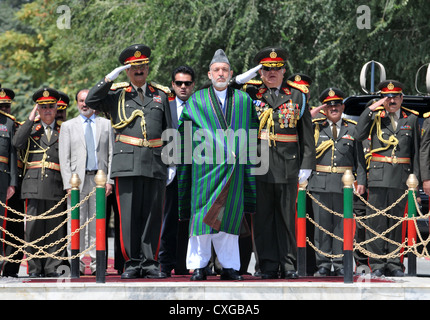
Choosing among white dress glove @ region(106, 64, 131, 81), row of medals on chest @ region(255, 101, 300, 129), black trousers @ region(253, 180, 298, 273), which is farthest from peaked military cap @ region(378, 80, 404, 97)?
white dress glove @ region(106, 64, 131, 81)

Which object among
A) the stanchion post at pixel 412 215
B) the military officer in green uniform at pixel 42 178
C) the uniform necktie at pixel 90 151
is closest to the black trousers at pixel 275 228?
the stanchion post at pixel 412 215

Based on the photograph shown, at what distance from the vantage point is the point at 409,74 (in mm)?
19906

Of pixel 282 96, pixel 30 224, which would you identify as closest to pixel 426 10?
pixel 282 96

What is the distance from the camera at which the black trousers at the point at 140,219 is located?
1056 centimetres

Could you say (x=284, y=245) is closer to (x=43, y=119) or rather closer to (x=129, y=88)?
(x=129, y=88)

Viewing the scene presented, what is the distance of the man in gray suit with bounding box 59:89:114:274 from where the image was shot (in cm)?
1173

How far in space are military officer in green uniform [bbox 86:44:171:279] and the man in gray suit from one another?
3.15 ft

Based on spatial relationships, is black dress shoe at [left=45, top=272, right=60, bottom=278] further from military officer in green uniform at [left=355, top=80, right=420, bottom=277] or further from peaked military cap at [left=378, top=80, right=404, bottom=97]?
peaked military cap at [left=378, top=80, right=404, bottom=97]

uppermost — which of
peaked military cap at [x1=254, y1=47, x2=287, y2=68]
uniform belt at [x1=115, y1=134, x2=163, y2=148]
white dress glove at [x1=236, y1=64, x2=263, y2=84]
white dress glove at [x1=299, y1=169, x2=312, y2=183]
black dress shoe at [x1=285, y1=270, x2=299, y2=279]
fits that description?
peaked military cap at [x1=254, y1=47, x2=287, y2=68]

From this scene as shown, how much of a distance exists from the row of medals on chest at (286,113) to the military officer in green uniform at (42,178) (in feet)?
8.72

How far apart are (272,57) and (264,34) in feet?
33.8

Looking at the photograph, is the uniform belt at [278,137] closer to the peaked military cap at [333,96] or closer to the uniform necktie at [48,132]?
the peaked military cap at [333,96]

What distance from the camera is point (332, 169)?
12.2m
